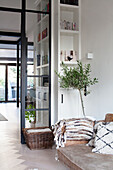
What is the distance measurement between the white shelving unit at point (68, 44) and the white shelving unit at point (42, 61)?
304 millimetres

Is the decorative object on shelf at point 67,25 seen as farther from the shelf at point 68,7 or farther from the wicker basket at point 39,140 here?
the wicker basket at point 39,140

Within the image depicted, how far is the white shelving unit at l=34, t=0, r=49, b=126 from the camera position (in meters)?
4.51

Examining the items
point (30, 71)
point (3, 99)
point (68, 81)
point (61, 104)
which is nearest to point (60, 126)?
point (68, 81)

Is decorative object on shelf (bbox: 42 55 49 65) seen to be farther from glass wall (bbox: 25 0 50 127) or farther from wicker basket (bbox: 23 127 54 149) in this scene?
wicker basket (bbox: 23 127 54 149)

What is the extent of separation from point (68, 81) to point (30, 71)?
3.10 ft

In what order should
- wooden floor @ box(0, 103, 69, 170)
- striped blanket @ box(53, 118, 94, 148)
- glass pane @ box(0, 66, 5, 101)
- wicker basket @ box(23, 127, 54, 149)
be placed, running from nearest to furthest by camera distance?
1. striped blanket @ box(53, 118, 94, 148)
2. wooden floor @ box(0, 103, 69, 170)
3. wicker basket @ box(23, 127, 54, 149)
4. glass pane @ box(0, 66, 5, 101)

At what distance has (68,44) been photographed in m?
Answer: 4.62

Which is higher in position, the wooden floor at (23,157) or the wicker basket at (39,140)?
the wicker basket at (39,140)

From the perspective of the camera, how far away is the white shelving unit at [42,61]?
4512 mm

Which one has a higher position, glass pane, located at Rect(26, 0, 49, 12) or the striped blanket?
glass pane, located at Rect(26, 0, 49, 12)

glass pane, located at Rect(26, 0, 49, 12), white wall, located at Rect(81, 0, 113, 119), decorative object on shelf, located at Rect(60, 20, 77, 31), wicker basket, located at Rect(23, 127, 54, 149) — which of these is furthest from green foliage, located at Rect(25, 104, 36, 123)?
glass pane, located at Rect(26, 0, 49, 12)

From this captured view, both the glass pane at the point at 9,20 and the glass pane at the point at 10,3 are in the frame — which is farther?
the glass pane at the point at 9,20

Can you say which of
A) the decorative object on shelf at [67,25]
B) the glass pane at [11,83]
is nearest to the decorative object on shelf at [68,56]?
the decorative object on shelf at [67,25]

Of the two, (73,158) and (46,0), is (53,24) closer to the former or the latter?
(46,0)
